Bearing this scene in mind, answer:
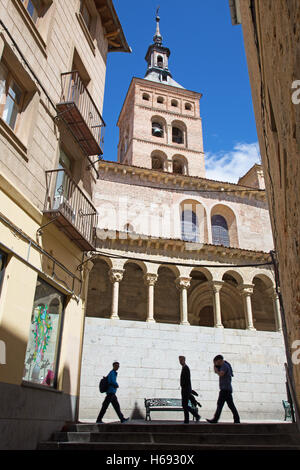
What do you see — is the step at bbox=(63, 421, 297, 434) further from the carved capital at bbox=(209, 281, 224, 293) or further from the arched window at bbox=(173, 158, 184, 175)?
the arched window at bbox=(173, 158, 184, 175)

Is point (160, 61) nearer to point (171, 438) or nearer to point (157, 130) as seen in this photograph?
point (157, 130)

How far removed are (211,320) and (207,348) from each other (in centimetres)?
761

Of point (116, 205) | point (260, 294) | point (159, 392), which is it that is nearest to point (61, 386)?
point (159, 392)

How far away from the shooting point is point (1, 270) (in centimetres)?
658

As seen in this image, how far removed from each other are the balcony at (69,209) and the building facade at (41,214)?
0.03 meters

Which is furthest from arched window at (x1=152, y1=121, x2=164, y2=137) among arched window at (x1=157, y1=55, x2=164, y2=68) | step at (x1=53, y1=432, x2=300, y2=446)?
step at (x1=53, y1=432, x2=300, y2=446)

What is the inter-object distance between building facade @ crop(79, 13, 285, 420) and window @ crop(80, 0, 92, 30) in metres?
8.90

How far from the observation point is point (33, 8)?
9188 mm

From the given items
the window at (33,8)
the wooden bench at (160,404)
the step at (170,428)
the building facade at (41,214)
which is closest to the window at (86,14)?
the building facade at (41,214)

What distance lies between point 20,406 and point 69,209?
15.1ft

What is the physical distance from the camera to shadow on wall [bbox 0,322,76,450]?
6098 millimetres

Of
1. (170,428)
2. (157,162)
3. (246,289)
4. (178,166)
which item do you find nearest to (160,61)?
(178,166)

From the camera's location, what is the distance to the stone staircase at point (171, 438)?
673 cm

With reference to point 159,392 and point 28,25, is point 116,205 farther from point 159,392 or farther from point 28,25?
point 28,25
